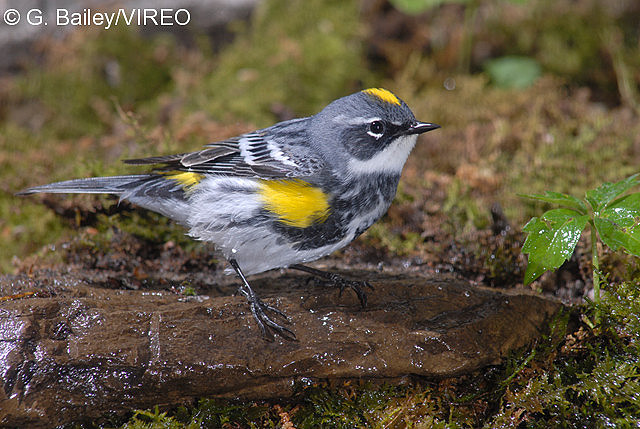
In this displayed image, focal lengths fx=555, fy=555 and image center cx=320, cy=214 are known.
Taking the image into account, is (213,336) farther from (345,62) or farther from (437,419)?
(345,62)

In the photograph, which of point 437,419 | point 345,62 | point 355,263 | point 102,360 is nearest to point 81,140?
point 345,62

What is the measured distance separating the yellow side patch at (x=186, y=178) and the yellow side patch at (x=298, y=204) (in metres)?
0.59

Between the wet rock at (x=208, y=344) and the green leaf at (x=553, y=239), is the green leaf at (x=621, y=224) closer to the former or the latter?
the green leaf at (x=553, y=239)

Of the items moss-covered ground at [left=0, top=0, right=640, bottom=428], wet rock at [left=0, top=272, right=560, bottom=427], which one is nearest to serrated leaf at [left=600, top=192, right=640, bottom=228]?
moss-covered ground at [left=0, top=0, right=640, bottom=428]

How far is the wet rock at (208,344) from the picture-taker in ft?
9.17

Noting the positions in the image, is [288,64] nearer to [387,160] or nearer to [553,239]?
[387,160]

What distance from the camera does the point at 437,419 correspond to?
2922 mm

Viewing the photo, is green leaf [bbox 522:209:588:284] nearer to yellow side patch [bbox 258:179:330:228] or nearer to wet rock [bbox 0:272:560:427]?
wet rock [bbox 0:272:560:427]

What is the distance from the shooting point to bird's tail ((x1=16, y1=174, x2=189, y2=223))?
370cm

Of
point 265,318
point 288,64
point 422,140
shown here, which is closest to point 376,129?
point 265,318

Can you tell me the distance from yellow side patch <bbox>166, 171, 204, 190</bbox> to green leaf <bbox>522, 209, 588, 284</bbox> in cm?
205

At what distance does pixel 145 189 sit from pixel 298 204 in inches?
48.6

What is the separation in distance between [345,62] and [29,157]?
12.7 feet

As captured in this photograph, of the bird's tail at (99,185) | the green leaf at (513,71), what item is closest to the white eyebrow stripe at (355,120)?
the bird's tail at (99,185)
